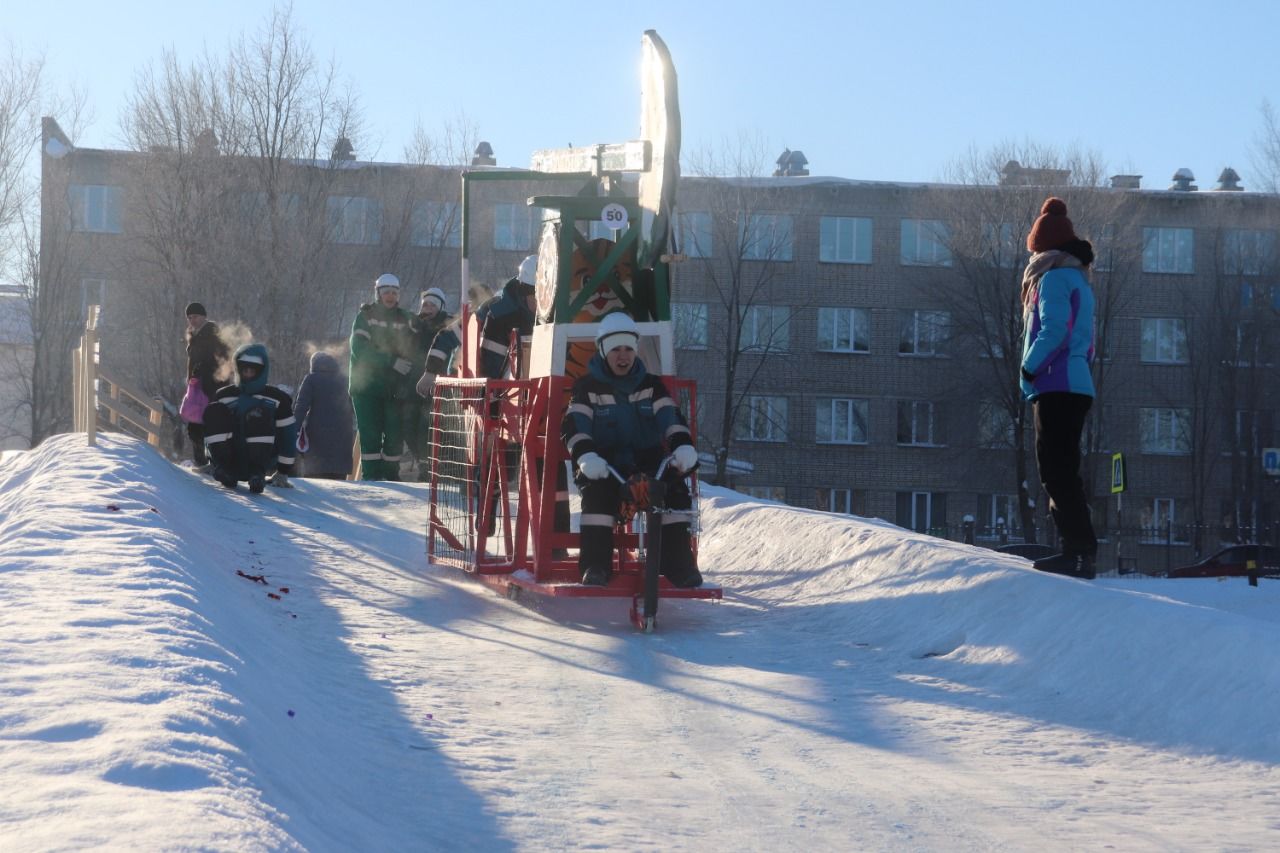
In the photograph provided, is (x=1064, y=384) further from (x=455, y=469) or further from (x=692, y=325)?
(x=692, y=325)

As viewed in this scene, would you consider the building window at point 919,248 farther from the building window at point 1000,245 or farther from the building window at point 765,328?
the building window at point 1000,245

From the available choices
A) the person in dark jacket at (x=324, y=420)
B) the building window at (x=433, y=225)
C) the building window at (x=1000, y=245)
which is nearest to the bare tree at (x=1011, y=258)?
the building window at (x=1000, y=245)

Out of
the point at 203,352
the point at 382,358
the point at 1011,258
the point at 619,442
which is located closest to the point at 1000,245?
the point at 1011,258

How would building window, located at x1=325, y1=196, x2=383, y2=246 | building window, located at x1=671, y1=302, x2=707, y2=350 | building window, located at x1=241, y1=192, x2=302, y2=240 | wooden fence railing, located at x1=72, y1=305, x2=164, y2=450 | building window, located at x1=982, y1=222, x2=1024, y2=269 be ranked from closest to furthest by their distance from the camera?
1. wooden fence railing, located at x1=72, y1=305, x2=164, y2=450
2. building window, located at x1=241, y1=192, x2=302, y2=240
3. building window, located at x1=982, y1=222, x2=1024, y2=269
4. building window, located at x1=325, y1=196, x2=383, y2=246
5. building window, located at x1=671, y1=302, x2=707, y2=350

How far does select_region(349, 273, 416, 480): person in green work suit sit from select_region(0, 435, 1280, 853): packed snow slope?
20.4 feet

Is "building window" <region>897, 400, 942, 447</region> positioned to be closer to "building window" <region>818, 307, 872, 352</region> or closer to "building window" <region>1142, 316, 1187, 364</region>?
"building window" <region>818, 307, 872, 352</region>

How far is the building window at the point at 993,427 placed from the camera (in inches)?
1962

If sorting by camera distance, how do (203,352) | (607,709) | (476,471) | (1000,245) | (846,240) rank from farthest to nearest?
(846,240) < (1000,245) < (203,352) < (476,471) < (607,709)

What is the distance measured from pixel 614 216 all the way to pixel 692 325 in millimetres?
41760

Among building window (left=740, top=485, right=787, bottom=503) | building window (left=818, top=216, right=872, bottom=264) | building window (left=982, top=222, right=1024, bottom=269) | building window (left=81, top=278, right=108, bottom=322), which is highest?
building window (left=818, top=216, right=872, bottom=264)

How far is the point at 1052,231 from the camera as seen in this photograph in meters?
8.95

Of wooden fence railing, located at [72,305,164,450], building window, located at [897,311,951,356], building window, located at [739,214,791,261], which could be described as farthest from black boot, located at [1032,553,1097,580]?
building window, located at [897,311,951,356]

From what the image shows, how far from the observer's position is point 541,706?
6605mm

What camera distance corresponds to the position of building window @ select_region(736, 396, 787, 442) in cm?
5250
